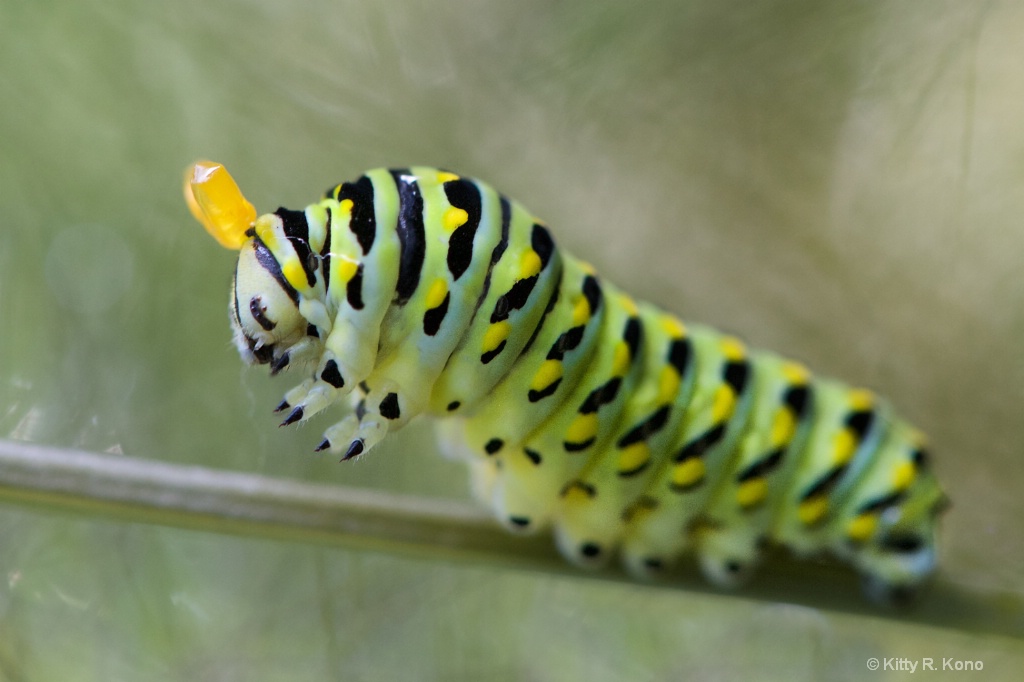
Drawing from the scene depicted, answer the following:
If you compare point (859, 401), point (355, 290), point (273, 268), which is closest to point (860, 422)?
point (859, 401)

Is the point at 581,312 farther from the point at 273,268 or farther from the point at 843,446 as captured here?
the point at 843,446

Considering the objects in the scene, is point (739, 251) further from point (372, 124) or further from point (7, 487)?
point (7, 487)

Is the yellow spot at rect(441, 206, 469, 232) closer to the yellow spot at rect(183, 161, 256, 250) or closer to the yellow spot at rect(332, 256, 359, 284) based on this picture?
the yellow spot at rect(332, 256, 359, 284)

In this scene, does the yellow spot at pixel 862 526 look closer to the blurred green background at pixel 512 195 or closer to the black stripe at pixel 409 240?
the blurred green background at pixel 512 195

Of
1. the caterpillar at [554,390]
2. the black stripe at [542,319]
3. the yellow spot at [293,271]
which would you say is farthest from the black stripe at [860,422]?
the yellow spot at [293,271]

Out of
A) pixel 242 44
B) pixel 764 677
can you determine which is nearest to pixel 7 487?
pixel 242 44
